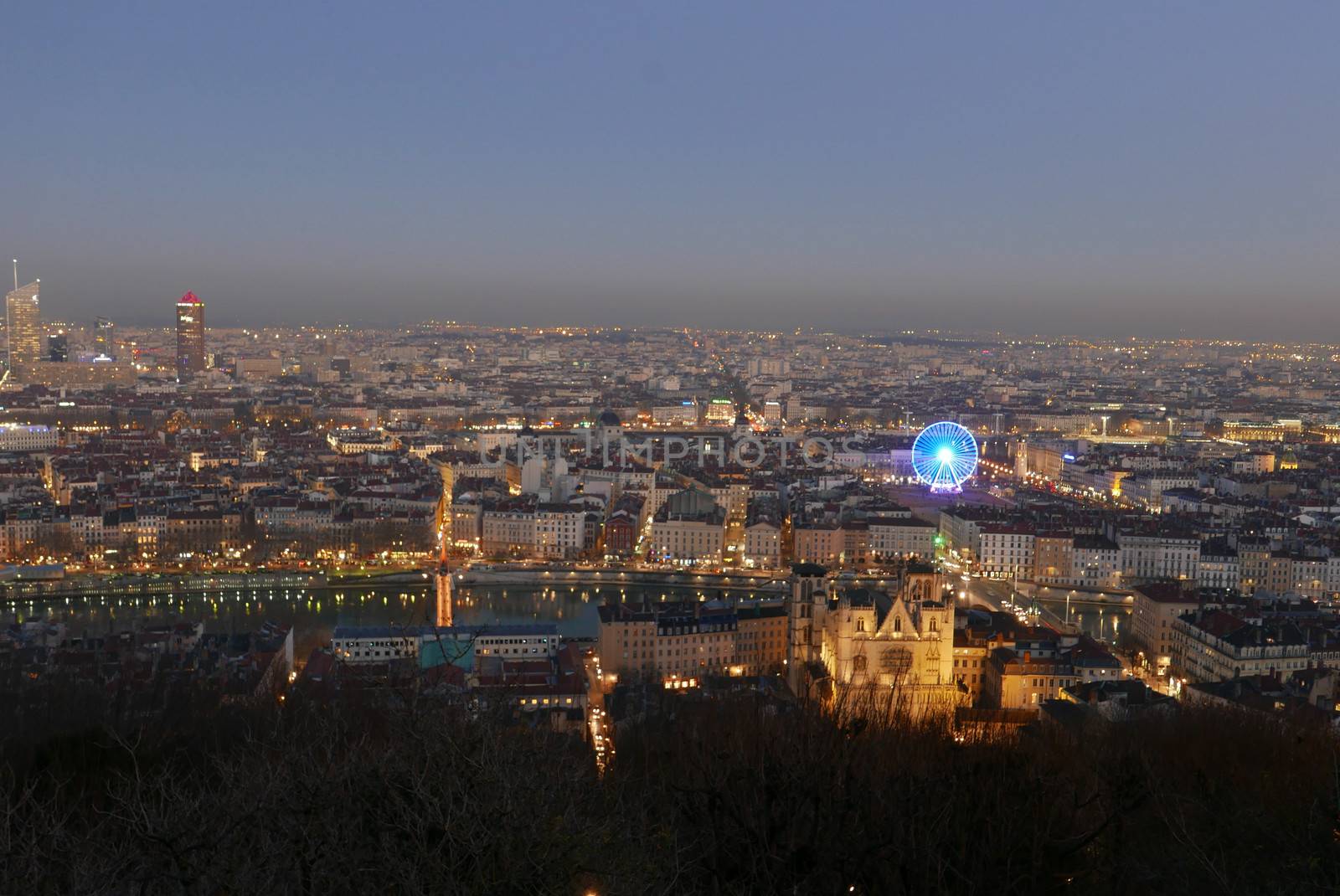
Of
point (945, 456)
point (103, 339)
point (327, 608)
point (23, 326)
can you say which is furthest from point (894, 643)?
point (103, 339)

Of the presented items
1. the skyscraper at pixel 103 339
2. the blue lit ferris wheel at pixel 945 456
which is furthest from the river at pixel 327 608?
the skyscraper at pixel 103 339

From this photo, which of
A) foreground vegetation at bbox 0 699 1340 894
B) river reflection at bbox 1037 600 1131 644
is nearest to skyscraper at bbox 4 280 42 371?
river reflection at bbox 1037 600 1131 644

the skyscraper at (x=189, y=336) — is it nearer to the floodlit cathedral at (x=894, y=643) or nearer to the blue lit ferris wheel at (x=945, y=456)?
the blue lit ferris wheel at (x=945, y=456)

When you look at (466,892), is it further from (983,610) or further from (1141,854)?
(983,610)

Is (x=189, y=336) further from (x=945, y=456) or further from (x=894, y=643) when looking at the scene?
(x=894, y=643)

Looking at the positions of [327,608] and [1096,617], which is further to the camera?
[1096,617]

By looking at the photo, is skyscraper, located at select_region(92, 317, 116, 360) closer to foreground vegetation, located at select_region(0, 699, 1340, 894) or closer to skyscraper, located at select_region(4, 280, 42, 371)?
skyscraper, located at select_region(4, 280, 42, 371)
